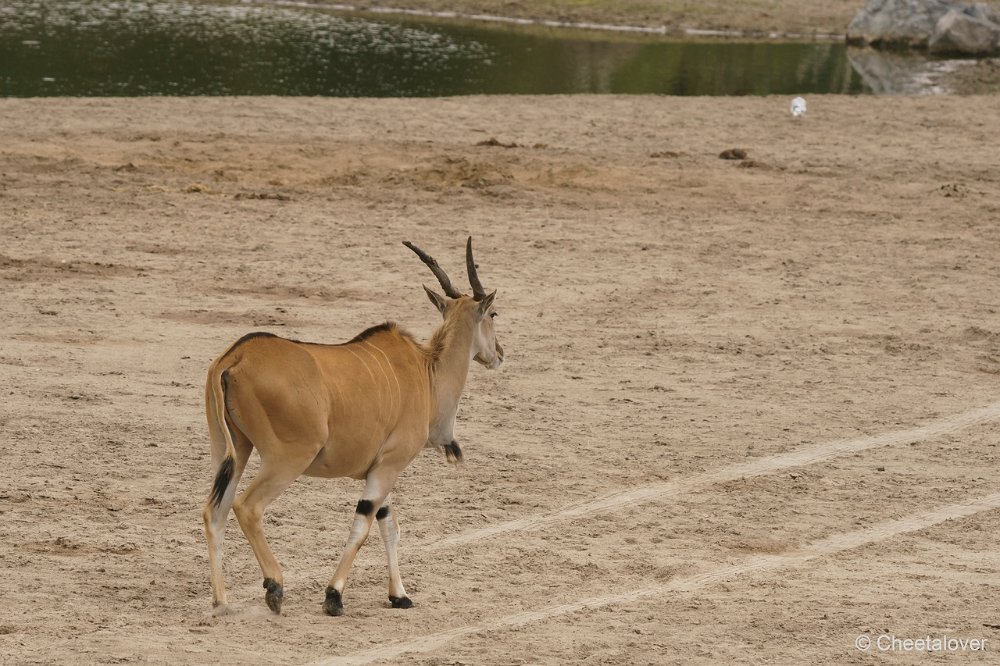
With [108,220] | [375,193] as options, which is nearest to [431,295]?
[108,220]

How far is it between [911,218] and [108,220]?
27.8ft

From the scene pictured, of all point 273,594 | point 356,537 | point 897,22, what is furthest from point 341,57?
point 273,594

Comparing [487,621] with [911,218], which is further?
[911,218]

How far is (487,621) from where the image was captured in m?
6.78

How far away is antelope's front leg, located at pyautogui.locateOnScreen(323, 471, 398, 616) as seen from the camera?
6664 mm

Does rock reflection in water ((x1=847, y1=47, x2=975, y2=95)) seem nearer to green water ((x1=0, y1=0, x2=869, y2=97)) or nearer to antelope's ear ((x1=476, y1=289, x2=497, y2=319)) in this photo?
green water ((x1=0, y1=0, x2=869, y2=97))

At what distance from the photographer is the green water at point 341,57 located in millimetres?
25219

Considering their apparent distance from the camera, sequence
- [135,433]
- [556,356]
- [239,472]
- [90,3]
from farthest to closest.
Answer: [90,3]
[556,356]
[135,433]
[239,472]

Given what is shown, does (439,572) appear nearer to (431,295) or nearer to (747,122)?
(431,295)

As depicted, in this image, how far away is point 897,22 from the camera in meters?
40.5

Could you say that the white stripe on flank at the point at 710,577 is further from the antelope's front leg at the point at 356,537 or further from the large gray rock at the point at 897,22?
the large gray rock at the point at 897,22

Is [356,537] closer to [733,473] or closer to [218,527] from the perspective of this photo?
[218,527]

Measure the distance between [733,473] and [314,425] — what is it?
3531 mm

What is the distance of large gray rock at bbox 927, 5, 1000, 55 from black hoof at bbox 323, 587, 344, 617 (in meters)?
34.7
